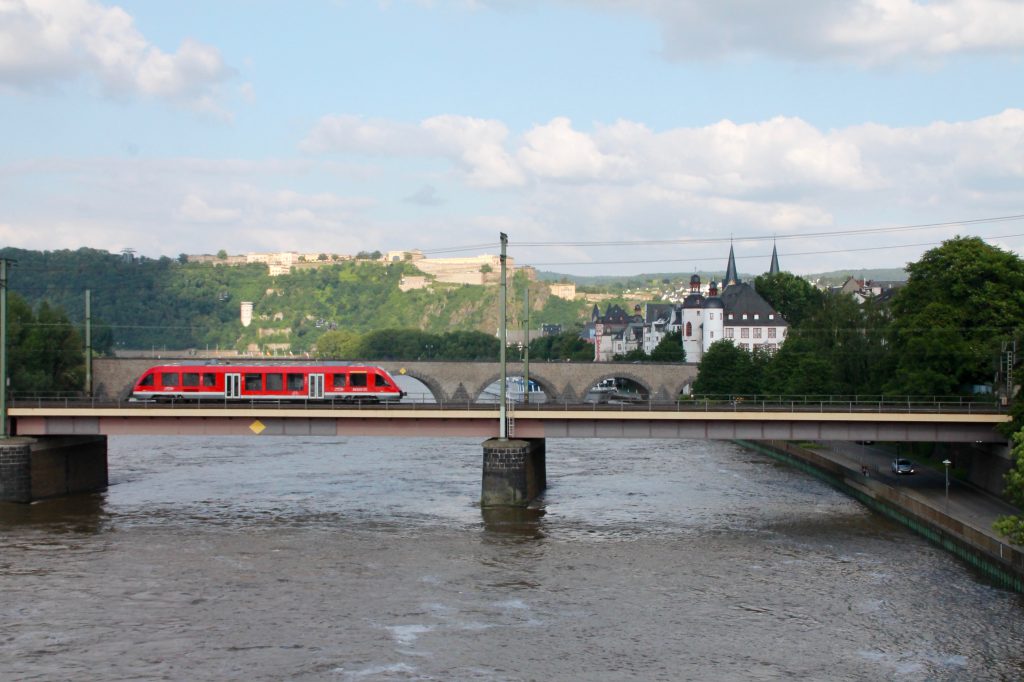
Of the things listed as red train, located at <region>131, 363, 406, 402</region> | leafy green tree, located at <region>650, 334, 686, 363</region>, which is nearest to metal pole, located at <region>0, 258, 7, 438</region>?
red train, located at <region>131, 363, 406, 402</region>

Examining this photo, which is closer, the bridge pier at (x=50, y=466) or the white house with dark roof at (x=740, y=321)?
the bridge pier at (x=50, y=466)

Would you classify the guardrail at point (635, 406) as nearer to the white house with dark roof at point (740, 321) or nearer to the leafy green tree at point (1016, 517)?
the leafy green tree at point (1016, 517)

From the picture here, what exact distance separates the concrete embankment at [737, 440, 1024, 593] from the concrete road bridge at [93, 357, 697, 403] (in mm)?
56651

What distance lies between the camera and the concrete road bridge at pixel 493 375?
451 feet

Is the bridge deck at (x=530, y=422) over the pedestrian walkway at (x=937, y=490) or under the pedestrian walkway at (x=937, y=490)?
over

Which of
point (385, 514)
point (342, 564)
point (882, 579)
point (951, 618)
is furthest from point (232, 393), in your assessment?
point (951, 618)

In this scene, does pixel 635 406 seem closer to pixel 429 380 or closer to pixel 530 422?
pixel 530 422

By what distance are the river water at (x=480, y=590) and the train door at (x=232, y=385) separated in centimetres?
650

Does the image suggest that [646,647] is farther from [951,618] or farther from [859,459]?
[859,459]

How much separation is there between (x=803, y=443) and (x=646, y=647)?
64.3 m

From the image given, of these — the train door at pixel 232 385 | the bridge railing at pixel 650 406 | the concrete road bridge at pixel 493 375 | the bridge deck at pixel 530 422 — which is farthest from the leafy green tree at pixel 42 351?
the bridge deck at pixel 530 422

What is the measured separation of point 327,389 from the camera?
8012cm

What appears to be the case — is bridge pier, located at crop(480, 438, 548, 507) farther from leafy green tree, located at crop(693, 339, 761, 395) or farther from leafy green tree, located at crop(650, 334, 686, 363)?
leafy green tree, located at crop(650, 334, 686, 363)

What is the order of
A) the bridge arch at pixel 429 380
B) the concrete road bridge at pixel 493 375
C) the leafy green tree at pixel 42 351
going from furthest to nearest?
the bridge arch at pixel 429 380, the concrete road bridge at pixel 493 375, the leafy green tree at pixel 42 351
